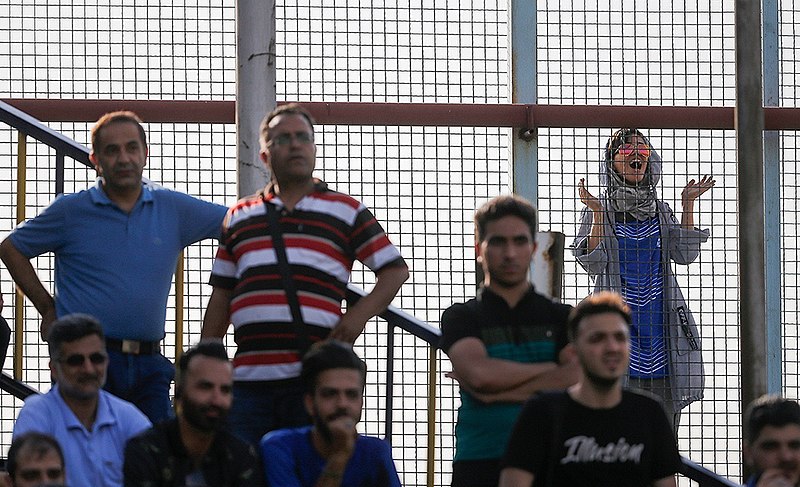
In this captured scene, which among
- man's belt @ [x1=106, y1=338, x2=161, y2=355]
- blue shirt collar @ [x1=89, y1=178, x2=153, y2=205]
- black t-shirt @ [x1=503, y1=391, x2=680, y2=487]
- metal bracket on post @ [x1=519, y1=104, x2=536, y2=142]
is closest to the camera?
black t-shirt @ [x1=503, y1=391, x2=680, y2=487]

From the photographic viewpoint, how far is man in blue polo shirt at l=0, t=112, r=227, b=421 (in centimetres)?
658

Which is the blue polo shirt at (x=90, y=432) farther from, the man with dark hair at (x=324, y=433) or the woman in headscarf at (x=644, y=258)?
the woman in headscarf at (x=644, y=258)

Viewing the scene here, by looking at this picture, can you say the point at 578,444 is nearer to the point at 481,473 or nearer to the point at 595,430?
the point at 595,430

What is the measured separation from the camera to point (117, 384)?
21.6 ft

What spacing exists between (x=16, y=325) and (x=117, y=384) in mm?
769

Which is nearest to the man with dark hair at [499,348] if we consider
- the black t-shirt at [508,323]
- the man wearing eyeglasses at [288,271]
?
the black t-shirt at [508,323]

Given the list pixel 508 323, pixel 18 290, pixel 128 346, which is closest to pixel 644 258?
pixel 508 323

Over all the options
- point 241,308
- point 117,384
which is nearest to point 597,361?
point 241,308

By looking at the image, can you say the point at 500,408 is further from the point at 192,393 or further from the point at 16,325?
the point at 16,325

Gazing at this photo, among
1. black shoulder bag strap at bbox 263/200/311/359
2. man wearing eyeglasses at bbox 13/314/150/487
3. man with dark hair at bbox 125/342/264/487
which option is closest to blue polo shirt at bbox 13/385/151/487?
man wearing eyeglasses at bbox 13/314/150/487

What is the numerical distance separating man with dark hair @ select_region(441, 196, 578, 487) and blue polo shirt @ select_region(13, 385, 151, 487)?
1.15 metres

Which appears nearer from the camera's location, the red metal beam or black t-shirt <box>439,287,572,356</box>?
black t-shirt <box>439,287,572,356</box>

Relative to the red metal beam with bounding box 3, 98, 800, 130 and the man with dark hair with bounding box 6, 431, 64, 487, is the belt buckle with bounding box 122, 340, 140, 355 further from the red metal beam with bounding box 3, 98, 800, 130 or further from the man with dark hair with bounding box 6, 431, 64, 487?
the red metal beam with bounding box 3, 98, 800, 130

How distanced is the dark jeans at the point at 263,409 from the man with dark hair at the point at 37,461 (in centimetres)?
67
